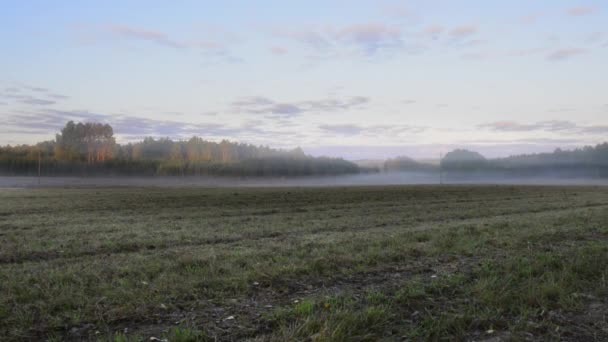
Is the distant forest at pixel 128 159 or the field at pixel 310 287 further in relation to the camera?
the distant forest at pixel 128 159

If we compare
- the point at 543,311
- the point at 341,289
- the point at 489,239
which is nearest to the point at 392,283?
the point at 341,289

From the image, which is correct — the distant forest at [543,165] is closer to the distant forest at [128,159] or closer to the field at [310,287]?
the distant forest at [128,159]

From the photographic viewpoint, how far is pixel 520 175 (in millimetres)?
179750

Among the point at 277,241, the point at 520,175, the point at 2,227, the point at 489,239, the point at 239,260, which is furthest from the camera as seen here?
the point at 520,175

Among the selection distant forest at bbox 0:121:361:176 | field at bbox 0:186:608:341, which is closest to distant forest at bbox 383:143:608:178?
distant forest at bbox 0:121:361:176

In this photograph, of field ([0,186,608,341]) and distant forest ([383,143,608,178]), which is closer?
field ([0,186,608,341])

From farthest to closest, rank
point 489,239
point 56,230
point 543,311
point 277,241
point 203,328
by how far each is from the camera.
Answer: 1. point 56,230
2. point 277,241
3. point 489,239
4. point 543,311
5. point 203,328

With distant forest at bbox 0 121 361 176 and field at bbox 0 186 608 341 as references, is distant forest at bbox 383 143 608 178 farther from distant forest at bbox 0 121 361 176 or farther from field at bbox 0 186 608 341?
field at bbox 0 186 608 341

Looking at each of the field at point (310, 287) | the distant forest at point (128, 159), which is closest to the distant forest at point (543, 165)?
the distant forest at point (128, 159)

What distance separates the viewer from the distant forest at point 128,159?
125875mm

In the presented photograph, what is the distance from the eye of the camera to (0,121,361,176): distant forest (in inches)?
4956

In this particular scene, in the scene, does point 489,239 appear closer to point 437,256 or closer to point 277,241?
point 437,256

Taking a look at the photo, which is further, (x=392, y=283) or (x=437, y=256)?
(x=437, y=256)

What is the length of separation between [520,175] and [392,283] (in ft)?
642
